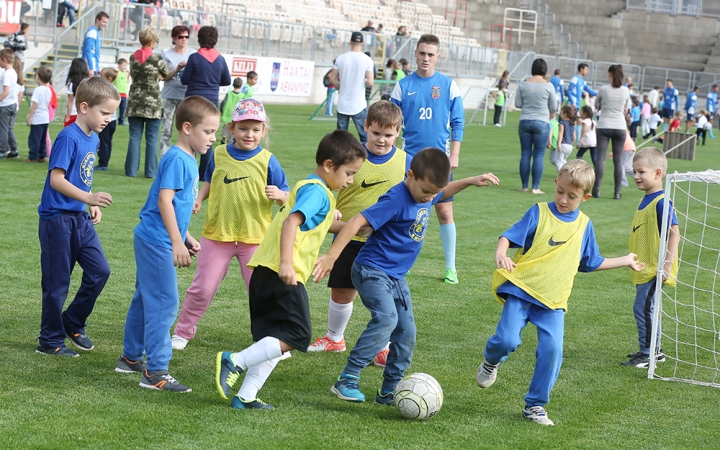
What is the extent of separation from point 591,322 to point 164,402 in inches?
148

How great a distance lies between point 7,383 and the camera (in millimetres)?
4824

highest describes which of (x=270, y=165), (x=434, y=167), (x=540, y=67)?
(x=540, y=67)

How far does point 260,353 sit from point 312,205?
768mm

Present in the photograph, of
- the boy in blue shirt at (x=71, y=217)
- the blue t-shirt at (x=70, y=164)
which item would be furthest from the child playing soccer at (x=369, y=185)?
the blue t-shirt at (x=70, y=164)

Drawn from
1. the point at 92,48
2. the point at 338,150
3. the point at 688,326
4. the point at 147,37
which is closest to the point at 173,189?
the point at 338,150

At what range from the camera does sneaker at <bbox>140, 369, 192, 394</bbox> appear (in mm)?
4887

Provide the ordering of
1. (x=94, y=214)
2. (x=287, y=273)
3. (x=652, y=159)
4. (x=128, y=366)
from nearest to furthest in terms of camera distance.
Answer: (x=287, y=273)
(x=128, y=366)
(x=94, y=214)
(x=652, y=159)

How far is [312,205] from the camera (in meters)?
4.53

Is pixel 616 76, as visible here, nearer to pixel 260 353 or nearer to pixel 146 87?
pixel 146 87

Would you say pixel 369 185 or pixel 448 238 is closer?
pixel 369 185

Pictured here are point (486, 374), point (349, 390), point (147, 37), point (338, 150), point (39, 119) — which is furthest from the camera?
point (39, 119)

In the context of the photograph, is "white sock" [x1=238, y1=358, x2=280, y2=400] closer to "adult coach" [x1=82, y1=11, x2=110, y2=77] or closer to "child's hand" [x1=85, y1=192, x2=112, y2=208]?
"child's hand" [x1=85, y1=192, x2=112, y2=208]

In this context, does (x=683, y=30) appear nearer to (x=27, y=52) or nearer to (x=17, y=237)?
(x=27, y=52)

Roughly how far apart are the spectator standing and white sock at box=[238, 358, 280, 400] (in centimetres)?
805
